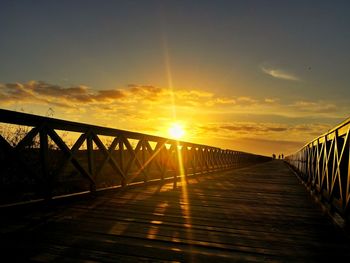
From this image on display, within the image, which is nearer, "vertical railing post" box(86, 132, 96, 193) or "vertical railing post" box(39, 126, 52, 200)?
"vertical railing post" box(39, 126, 52, 200)

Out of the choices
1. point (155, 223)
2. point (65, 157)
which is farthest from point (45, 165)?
point (155, 223)

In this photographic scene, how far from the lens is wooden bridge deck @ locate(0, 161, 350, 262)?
9.05ft

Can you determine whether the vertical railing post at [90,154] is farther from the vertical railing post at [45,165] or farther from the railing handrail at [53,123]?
the vertical railing post at [45,165]

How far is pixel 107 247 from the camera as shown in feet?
9.45

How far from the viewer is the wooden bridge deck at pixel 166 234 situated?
9.05 feet

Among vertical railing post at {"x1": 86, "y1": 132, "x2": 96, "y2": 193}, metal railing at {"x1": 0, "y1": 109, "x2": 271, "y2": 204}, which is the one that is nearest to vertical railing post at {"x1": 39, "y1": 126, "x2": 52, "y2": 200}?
metal railing at {"x1": 0, "y1": 109, "x2": 271, "y2": 204}

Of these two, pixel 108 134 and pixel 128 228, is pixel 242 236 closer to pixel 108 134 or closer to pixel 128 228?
pixel 128 228

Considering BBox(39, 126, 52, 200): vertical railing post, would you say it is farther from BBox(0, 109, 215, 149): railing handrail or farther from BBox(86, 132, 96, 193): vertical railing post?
BBox(86, 132, 96, 193): vertical railing post

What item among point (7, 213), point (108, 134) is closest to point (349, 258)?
point (7, 213)

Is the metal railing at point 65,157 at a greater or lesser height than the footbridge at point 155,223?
greater

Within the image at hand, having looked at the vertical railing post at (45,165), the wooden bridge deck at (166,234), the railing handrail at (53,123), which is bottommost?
the wooden bridge deck at (166,234)

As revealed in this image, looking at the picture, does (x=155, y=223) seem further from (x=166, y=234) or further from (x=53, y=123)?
(x=53, y=123)

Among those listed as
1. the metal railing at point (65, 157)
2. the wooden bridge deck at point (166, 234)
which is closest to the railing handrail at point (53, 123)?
the metal railing at point (65, 157)

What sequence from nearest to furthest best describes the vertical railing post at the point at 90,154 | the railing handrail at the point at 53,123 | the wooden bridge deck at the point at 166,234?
the wooden bridge deck at the point at 166,234 → the railing handrail at the point at 53,123 → the vertical railing post at the point at 90,154
